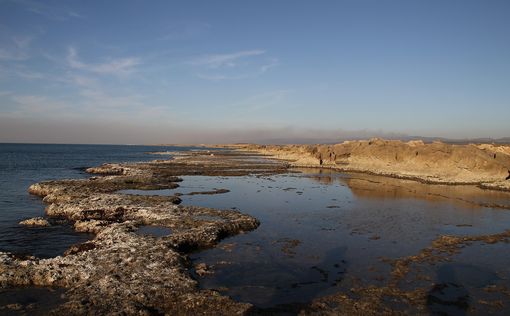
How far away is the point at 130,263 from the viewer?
15039 millimetres

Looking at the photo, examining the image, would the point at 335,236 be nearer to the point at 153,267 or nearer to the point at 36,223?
the point at 153,267

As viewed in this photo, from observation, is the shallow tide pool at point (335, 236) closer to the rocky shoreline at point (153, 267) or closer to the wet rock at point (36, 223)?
the rocky shoreline at point (153, 267)

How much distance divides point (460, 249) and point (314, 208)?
1264 cm

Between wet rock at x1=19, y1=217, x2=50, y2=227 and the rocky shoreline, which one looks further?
wet rock at x1=19, y1=217, x2=50, y2=227

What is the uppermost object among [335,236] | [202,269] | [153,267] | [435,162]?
[435,162]

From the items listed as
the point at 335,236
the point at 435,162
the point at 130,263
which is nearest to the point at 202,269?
the point at 130,263

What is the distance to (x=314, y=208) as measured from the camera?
30453 millimetres

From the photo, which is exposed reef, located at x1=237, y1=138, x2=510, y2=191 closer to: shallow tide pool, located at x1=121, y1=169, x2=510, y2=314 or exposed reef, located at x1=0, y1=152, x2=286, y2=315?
shallow tide pool, located at x1=121, y1=169, x2=510, y2=314

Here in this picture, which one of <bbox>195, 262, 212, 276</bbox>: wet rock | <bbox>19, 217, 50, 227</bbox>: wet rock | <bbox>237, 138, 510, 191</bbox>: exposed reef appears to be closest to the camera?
<bbox>195, 262, 212, 276</bbox>: wet rock

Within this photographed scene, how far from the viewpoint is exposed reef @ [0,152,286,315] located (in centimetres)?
1186

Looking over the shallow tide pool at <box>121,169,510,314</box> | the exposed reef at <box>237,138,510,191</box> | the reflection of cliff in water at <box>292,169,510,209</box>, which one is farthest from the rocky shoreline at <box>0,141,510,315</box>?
the exposed reef at <box>237,138,510,191</box>

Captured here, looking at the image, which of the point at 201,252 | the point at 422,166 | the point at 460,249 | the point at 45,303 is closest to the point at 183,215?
the point at 201,252

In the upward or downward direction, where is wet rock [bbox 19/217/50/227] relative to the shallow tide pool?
upward

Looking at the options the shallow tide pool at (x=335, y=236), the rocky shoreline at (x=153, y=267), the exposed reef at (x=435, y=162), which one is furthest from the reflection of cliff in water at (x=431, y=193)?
the rocky shoreline at (x=153, y=267)
